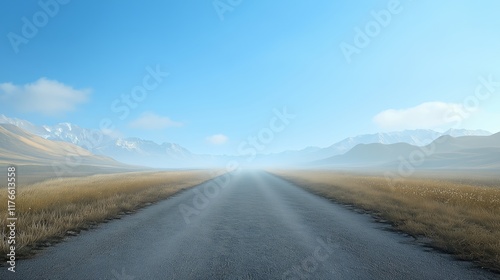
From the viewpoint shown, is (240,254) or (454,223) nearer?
(240,254)

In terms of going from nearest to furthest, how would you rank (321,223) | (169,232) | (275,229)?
(169,232) < (275,229) < (321,223)

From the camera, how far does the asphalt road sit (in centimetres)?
476

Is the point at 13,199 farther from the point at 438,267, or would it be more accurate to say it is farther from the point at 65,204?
the point at 438,267

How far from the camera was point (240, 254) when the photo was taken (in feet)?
19.1

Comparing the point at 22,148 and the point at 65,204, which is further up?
the point at 22,148

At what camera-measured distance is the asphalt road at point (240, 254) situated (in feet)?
15.6

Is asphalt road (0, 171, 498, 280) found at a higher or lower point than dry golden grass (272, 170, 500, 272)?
higher

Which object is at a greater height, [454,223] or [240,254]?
[240,254]

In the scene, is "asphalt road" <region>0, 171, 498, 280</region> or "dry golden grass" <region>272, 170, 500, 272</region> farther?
"dry golden grass" <region>272, 170, 500, 272</region>

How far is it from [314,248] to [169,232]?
Answer: 169 inches

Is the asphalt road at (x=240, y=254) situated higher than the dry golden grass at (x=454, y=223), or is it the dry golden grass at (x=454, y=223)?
the asphalt road at (x=240, y=254)

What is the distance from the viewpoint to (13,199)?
32.3ft

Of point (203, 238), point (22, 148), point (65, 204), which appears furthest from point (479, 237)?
point (22, 148)

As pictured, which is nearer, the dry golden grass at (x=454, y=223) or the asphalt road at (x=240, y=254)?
the asphalt road at (x=240, y=254)
